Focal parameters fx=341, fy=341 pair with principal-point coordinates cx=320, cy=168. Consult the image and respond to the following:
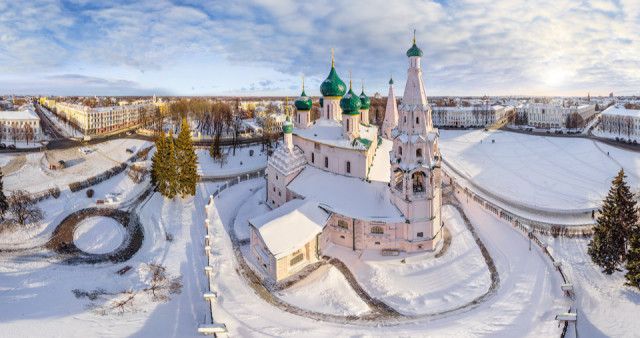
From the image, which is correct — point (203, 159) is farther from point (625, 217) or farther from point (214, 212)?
point (625, 217)

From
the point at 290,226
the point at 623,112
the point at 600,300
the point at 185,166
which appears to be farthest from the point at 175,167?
the point at 623,112

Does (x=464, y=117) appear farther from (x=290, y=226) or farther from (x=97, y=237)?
(x=97, y=237)

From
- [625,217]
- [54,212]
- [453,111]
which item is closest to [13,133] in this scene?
[54,212]

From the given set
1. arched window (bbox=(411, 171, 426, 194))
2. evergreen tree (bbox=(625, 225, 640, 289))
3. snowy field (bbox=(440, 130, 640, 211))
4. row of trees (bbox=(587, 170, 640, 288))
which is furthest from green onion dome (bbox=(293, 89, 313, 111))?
evergreen tree (bbox=(625, 225, 640, 289))

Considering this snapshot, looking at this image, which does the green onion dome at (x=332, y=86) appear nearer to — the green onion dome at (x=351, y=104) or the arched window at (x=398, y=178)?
the green onion dome at (x=351, y=104)

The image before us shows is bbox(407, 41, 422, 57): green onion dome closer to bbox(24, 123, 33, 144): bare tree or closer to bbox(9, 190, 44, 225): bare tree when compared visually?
bbox(9, 190, 44, 225): bare tree
